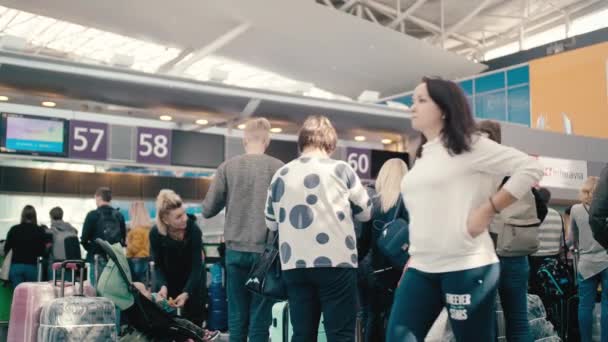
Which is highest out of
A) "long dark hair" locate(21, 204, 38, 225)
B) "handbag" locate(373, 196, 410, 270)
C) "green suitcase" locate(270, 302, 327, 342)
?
"long dark hair" locate(21, 204, 38, 225)

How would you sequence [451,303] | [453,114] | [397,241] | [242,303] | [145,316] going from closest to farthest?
[451,303], [453,114], [397,241], [242,303], [145,316]

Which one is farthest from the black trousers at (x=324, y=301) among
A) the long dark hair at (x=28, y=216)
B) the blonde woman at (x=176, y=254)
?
the long dark hair at (x=28, y=216)

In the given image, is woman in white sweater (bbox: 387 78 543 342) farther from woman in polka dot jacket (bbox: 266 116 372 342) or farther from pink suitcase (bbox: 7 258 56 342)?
pink suitcase (bbox: 7 258 56 342)

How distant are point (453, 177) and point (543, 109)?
66.4ft

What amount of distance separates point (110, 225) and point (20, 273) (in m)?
1.44

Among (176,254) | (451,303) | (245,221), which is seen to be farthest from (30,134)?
(451,303)

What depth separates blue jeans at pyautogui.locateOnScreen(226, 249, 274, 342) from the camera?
4105mm

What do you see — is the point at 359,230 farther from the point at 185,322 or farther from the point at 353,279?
the point at 185,322

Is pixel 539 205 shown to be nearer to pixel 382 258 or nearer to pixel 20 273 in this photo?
pixel 382 258

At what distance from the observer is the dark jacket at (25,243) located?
8695 millimetres

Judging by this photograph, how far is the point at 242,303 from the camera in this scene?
4164 millimetres

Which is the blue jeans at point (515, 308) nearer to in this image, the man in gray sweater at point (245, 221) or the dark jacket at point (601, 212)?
the dark jacket at point (601, 212)

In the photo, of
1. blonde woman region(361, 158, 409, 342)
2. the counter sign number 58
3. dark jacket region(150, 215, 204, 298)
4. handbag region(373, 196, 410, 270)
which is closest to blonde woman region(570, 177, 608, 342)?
blonde woman region(361, 158, 409, 342)

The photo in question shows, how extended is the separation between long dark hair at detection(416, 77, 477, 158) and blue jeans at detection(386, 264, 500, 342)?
0.44m
